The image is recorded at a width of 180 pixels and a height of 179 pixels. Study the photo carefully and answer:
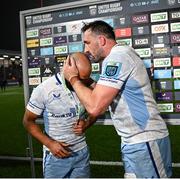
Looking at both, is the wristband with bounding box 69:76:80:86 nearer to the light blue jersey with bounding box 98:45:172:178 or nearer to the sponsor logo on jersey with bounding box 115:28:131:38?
the light blue jersey with bounding box 98:45:172:178

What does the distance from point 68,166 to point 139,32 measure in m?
1.84

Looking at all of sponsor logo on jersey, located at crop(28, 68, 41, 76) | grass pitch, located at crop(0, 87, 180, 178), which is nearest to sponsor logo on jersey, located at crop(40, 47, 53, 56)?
sponsor logo on jersey, located at crop(28, 68, 41, 76)

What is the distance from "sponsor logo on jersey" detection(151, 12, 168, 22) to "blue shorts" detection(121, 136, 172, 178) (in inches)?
76.2

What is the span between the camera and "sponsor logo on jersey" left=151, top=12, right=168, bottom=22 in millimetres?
4492

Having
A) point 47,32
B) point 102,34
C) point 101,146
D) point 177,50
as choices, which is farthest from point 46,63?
point 101,146

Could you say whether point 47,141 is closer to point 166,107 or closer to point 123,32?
point 166,107

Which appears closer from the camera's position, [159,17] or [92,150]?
[159,17]

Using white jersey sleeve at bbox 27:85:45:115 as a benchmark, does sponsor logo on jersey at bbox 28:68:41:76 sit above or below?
above

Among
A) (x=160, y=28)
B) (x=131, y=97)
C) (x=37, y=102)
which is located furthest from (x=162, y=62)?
(x=131, y=97)

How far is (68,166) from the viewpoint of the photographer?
3.56 m

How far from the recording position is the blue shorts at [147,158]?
9.31 ft

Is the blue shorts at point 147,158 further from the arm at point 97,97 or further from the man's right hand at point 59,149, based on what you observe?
the man's right hand at point 59,149

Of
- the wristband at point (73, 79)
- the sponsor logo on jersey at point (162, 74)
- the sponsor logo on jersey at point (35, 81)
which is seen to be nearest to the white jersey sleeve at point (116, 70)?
the wristband at point (73, 79)

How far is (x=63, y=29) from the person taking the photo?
5078 mm
